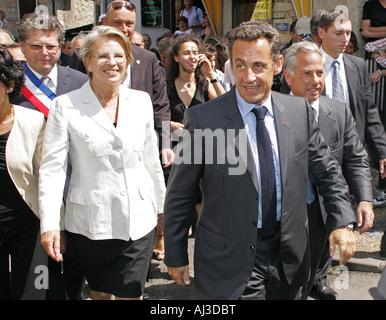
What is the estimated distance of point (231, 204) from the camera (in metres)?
2.59

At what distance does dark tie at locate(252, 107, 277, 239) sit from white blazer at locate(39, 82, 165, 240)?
94 cm

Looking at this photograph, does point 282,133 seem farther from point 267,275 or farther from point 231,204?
point 267,275

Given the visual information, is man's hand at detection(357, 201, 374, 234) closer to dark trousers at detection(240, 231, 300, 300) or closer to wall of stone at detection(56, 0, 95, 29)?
dark trousers at detection(240, 231, 300, 300)

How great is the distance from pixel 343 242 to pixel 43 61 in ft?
8.28

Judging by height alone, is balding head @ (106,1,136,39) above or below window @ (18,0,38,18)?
below

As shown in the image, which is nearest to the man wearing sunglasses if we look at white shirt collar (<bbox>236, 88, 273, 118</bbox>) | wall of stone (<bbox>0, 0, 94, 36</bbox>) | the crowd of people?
the crowd of people

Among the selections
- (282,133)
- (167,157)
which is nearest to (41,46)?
(167,157)

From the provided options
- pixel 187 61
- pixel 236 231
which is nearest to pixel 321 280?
pixel 236 231

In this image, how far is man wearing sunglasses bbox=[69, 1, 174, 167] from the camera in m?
4.66

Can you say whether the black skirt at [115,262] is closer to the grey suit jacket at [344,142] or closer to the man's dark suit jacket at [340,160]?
the man's dark suit jacket at [340,160]

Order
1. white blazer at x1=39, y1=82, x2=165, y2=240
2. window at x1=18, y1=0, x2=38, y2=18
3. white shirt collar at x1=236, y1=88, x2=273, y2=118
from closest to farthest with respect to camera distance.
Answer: white shirt collar at x1=236, y1=88, x2=273, y2=118 → white blazer at x1=39, y1=82, x2=165, y2=240 → window at x1=18, y1=0, x2=38, y2=18

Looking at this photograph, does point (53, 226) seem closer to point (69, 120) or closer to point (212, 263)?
point (69, 120)

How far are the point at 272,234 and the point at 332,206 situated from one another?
40cm

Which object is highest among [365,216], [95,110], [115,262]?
[95,110]
